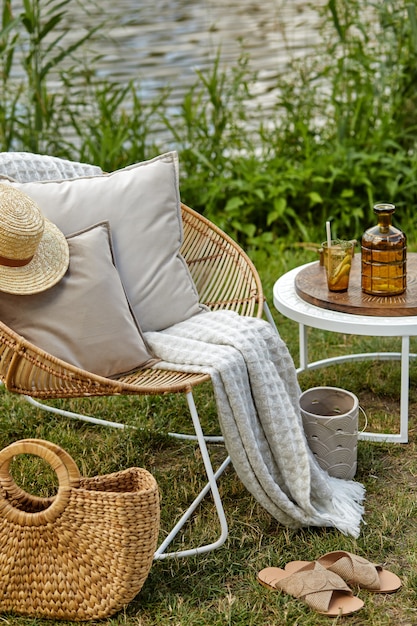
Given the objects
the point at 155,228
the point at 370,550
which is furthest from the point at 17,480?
the point at 370,550

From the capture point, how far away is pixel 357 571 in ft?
6.46

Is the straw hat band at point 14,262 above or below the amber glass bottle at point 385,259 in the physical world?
above

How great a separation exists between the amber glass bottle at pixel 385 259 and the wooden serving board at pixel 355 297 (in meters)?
0.03

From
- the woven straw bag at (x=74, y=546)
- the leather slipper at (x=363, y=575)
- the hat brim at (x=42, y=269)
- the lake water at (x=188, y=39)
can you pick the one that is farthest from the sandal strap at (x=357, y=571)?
the lake water at (x=188, y=39)

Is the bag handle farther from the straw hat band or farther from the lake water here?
the lake water

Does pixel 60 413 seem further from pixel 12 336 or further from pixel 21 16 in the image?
pixel 21 16

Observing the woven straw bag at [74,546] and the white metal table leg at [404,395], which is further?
the white metal table leg at [404,395]

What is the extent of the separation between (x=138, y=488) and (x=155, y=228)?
2.61ft

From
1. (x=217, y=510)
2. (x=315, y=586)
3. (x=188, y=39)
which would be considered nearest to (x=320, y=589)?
(x=315, y=586)

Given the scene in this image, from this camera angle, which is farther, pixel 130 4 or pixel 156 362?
pixel 130 4

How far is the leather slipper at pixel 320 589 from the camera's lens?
190 cm

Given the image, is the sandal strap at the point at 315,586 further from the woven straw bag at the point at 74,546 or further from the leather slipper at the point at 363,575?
the woven straw bag at the point at 74,546

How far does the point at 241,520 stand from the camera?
227 cm

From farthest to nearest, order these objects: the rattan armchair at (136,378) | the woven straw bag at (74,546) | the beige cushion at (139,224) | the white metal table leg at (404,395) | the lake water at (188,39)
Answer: the lake water at (188,39)
the white metal table leg at (404,395)
the beige cushion at (139,224)
the rattan armchair at (136,378)
the woven straw bag at (74,546)
